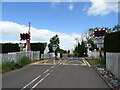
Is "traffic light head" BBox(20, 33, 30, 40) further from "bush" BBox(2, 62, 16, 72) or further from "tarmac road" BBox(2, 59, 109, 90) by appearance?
"tarmac road" BBox(2, 59, 109, 90)

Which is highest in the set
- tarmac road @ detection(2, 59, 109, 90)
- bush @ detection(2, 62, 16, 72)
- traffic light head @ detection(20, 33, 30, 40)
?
traffic light head @ detection(20, 33, 30, 40)

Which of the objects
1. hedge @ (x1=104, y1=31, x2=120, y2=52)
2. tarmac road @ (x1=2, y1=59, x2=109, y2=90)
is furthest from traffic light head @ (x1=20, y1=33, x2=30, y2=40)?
hedge @ (x1=104, y1=31, x2=120, y2=52)

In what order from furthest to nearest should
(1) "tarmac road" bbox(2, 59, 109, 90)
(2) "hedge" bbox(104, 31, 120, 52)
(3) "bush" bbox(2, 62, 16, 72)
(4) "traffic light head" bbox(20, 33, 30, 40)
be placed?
(4) "traffic light head" bbox(20, 33, 30, 40), (3) "bush" bbox(2, 62, 16, 72), (2) "hedge" bbox(104, 31, 120, 52), (1) "tarmac road" bbox(2, 59, 109, 90)

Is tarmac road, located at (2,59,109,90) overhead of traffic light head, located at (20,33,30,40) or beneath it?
beneath

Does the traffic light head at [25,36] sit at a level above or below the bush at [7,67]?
above

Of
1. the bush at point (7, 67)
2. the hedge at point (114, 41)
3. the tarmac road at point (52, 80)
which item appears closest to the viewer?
the tarmac road at point (52, 80)

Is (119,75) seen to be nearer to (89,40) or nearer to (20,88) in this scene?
(20,88)

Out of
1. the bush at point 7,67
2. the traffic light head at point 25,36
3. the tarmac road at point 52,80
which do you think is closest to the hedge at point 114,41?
the tarmac road at point 52,80

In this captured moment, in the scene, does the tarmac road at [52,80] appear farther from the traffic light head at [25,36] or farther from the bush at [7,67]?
the traffic light head at [25,36]

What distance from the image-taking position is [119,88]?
346 inches

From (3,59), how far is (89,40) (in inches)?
2449

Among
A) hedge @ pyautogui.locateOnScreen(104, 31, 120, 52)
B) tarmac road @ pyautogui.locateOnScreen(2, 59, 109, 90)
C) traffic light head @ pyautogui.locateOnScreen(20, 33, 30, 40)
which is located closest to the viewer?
tarmac road @ pyautogui.locateOnScreen(2, 59, 109, 90)

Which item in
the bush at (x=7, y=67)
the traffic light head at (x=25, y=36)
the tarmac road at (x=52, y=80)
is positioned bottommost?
the tarmac road at (x=52, y=80)

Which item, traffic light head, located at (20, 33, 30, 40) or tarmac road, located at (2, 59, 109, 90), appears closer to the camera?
tarmac road, located at (2, 59, 109, 90)
